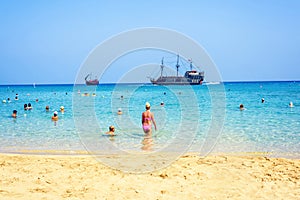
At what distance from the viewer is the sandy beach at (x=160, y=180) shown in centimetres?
669

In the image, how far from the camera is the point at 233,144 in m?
13.8

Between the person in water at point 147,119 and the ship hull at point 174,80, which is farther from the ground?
the ship hull at point 174,80

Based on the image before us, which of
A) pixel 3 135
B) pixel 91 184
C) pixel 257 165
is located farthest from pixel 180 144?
pixel 3 135

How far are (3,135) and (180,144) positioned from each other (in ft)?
31.4

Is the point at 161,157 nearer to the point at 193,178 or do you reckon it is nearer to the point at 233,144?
the point at 193,178

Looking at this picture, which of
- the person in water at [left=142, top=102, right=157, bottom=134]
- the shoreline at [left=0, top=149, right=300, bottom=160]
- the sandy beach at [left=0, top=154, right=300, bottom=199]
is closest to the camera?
the sandy beach at [left=0, top=154, right=300, bottom=199]

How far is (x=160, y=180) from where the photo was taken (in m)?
7.68

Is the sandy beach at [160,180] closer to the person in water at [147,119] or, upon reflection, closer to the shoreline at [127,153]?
the shoreline at [127,153]


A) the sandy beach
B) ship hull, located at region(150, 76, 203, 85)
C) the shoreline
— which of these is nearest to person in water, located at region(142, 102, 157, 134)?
the shoreline

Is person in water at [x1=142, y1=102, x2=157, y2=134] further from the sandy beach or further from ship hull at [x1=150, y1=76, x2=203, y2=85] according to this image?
ship hull at [x1=150, y1=76, x2=203, y2=85]

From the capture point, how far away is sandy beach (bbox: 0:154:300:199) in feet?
22.0

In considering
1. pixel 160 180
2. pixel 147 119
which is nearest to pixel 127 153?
pixel 147 119

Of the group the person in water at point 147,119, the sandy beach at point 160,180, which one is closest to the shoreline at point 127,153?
the sandy beach at point 160,180

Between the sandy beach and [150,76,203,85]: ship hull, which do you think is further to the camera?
[150,76,203,85]: ship hull
